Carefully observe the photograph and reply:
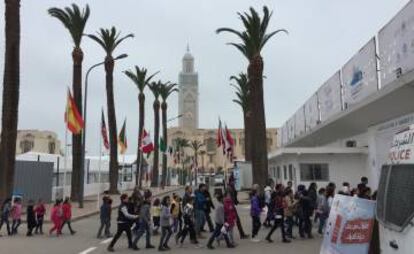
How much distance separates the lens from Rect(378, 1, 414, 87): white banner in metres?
17.4

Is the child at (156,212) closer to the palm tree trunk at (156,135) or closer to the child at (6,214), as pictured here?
the child at (6,214)

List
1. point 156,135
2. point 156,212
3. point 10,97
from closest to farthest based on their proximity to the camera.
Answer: point 156,212, point 10,97, point 156,135

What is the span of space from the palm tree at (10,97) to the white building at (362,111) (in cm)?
1623

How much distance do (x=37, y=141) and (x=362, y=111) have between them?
114m

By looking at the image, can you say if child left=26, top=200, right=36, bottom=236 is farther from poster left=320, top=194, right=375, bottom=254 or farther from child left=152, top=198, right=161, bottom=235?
poster left=320, top=194, right=375, bottom=254

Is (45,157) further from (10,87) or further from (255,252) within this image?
(255,252)

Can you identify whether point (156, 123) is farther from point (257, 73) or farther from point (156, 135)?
point (257, 73)

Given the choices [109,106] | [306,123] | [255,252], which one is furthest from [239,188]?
[255,252]

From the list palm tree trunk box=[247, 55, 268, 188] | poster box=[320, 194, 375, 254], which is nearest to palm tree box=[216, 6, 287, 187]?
palm tree trunk box=[247, 55, 268, 188]

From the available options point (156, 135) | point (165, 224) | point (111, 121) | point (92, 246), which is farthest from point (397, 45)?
point (156, 135)

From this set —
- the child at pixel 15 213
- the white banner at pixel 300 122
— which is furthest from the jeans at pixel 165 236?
the white banner at pixel 300 122

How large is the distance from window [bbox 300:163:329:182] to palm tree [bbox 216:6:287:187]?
2561mm

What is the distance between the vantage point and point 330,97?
31.1 metres

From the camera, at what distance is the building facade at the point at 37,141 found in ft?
398
